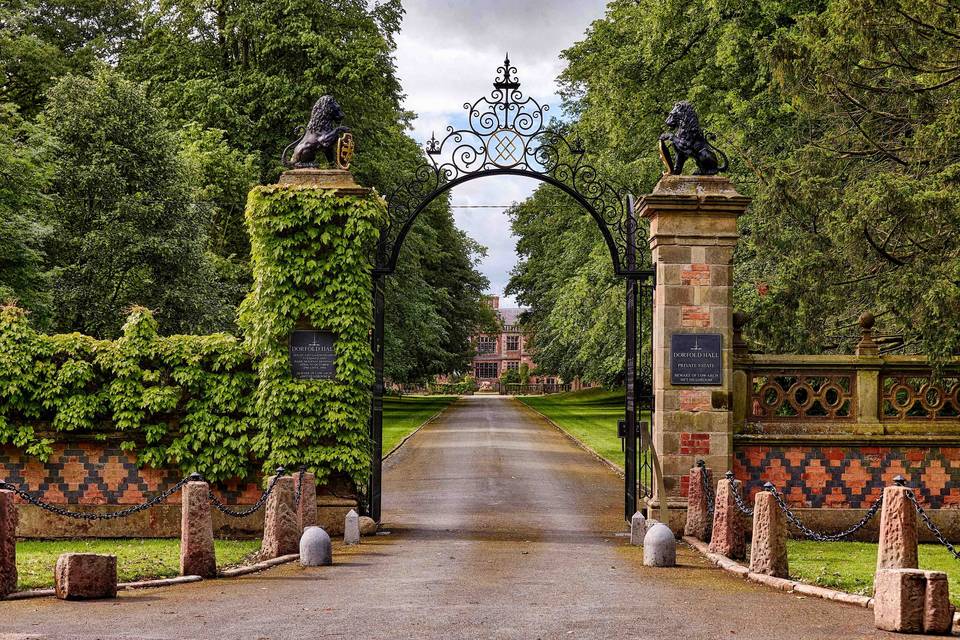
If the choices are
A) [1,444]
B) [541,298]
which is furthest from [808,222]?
[541,298]

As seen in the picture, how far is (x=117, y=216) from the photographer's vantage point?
88.3ft

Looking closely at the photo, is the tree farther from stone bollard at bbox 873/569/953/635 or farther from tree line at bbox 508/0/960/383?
stone bollard at bbox 873/569/953/635

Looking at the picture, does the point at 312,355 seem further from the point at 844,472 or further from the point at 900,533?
the point at 900,533

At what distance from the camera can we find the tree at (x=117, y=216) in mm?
26516

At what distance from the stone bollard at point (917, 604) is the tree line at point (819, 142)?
7045 mm

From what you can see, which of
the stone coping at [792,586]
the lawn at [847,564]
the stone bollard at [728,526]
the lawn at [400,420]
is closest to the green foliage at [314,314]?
the stone bollard at [728,526]

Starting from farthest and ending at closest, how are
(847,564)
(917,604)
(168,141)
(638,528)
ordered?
(168,141) → (638,528) → (847,564) → (917,604)

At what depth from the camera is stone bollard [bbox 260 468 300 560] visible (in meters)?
11.7

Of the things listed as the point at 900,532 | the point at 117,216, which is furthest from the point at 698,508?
the point at 117,216

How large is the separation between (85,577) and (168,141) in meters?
20.4

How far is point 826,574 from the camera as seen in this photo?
10.5 metres

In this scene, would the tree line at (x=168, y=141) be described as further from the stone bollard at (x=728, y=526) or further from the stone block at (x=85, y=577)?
the stone bollard at (x=728, y=526)

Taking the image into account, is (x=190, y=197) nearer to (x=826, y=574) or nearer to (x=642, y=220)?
(x=642, y=220)

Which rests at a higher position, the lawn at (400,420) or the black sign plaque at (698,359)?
the black sign plaque at (698,359)
